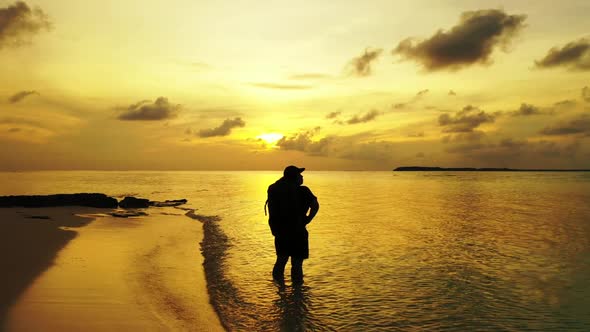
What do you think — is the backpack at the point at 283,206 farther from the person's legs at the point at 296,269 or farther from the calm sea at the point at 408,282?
the calm sea at the point at 408,282

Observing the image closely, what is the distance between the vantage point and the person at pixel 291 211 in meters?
8.76

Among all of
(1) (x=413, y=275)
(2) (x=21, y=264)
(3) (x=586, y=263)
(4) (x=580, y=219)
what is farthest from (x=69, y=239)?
(4) (x=580, y=219)

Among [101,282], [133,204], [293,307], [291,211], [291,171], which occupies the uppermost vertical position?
[291,171]

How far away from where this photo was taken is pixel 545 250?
14.8 m

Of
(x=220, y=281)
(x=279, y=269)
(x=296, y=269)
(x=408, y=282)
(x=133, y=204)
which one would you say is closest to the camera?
(x=296, y=269)

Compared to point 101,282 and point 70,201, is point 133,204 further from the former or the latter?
point 101,282

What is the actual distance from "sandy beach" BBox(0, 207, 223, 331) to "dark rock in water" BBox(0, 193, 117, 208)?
14.0 m

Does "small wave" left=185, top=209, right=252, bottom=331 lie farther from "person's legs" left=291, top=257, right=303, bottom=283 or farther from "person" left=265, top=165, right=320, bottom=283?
"person" left=265, top=165, right=320, bottom=283

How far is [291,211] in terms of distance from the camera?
348 inches

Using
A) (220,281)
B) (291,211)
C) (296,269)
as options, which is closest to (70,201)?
(220,281)

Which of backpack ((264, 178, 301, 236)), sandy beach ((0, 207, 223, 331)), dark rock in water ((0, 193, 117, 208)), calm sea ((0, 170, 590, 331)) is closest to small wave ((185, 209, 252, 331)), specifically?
calm sea ((0, 170, 590, 331))

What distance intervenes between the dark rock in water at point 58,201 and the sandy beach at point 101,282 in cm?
1398

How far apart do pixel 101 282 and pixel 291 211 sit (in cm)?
437

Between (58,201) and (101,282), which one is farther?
(58,201)
